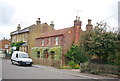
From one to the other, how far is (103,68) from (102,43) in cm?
237

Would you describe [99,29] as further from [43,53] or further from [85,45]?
[43,53]

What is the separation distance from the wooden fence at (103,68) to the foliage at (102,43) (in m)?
0.88

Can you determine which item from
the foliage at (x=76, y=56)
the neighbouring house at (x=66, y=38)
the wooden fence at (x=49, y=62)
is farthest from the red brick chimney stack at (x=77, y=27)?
the wooden fence at (x=49, y=62)

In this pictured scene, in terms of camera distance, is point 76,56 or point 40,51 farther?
point 40,51

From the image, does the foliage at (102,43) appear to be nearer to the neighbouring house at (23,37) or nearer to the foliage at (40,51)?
the foliage at (40,51)

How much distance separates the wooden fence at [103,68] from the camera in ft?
51.7

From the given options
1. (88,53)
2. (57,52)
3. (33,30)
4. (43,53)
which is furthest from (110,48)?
(33,30)

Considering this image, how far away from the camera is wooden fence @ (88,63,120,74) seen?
1577 cm

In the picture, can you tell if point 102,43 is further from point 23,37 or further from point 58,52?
point 23,37

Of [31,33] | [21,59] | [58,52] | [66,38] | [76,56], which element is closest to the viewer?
[21,59]

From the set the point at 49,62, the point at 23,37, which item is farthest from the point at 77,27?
A: the point at 23,37

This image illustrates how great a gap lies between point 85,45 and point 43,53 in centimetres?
1648

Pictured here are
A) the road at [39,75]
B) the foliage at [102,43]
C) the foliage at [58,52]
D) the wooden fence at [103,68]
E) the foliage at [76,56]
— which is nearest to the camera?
the road at [39,75]

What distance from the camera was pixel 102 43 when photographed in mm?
16719
